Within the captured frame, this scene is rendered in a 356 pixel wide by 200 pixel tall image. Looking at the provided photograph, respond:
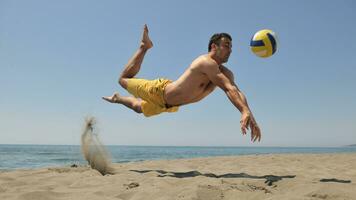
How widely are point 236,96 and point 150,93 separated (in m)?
1.96

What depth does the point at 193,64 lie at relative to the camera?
19.1ft

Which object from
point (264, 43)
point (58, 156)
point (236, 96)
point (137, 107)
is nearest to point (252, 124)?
point (236, 96)

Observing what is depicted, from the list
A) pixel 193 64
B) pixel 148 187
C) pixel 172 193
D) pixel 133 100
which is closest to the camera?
pixel 172 193

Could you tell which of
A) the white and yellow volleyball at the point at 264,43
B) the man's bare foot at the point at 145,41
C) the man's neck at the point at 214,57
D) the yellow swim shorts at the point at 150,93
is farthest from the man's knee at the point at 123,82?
the white and yellow volleyball at the point at 264,43

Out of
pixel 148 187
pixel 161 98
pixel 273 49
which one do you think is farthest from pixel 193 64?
pixel 148 187

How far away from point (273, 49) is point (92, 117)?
3844 mm

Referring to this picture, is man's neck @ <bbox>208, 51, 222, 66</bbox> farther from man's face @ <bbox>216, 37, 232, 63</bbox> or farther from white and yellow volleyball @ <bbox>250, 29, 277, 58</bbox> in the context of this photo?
white and yellow volleyball @ <bbox>250, 29, 277, 58</bbox>

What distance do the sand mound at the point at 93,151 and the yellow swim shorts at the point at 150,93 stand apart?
3.84 feet

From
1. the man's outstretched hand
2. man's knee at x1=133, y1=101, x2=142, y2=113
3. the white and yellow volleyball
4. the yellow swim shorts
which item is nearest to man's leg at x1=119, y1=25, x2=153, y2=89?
the yellow swim shorts

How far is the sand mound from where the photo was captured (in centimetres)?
652

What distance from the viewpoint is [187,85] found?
600 cm

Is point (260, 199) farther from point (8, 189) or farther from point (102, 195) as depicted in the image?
point (8, 189)

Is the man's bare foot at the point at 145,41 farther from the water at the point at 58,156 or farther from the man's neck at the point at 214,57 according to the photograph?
the water at the point at 58,156

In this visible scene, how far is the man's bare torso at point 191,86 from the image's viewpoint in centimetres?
572
